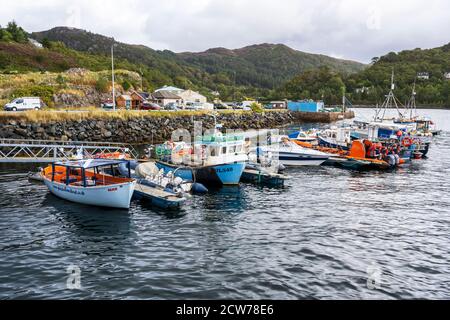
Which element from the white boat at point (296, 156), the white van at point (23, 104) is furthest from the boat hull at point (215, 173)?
the white van at point (23, 104)

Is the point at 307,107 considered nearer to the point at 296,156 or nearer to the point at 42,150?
the point at 296,156

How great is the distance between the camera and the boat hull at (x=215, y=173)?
38.6 metres

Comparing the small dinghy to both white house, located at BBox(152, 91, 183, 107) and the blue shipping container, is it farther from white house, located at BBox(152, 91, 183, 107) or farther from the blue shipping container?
the blue shipping container

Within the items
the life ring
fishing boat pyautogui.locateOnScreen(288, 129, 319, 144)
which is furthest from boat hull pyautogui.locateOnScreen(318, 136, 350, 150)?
the life ring

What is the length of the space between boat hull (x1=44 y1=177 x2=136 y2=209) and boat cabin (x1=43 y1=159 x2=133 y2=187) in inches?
31.6

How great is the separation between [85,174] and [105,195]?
544 cm

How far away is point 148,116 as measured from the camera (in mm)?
73938

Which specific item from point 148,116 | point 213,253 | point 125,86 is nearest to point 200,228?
point 213,253

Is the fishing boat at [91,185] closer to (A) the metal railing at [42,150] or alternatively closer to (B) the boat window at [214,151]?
(A) the metal railing at [42,150]

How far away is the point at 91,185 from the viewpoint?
3222 centimetres

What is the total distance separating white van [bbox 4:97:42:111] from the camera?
62750 mm

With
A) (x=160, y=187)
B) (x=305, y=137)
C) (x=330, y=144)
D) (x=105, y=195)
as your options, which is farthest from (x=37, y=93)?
(x=105, y=195)

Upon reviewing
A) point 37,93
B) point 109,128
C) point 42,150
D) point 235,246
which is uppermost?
point 37,93
